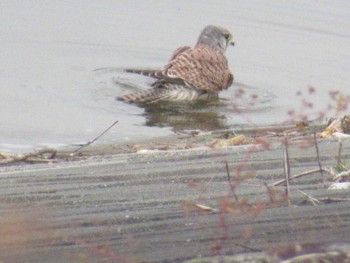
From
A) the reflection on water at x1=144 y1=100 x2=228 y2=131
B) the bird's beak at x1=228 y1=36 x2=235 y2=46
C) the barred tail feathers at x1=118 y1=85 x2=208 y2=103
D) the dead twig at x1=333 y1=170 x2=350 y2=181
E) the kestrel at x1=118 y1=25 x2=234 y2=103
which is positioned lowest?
the reflection on water at x1=144 y1=100 x2=228 y2=131

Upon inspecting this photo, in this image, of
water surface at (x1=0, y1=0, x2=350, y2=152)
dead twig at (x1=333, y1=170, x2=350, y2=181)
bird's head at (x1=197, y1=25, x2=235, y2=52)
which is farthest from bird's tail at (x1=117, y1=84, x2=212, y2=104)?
dead twig at (x1=333, y1=170, x2=350, y2=181)

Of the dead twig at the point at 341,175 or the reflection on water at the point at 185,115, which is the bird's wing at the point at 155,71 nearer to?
the reflection on water at the point at 185,115

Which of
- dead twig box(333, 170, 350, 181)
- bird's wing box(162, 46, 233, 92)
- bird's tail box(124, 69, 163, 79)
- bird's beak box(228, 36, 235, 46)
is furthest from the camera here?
bird's beak box(228, 36, 235, 46)

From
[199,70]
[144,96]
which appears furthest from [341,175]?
[199,70]

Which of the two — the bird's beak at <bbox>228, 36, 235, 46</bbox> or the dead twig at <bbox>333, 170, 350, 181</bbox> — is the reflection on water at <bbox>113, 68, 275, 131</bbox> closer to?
the bird's beak at <bbox>228, 36, 235, 46</bbox>

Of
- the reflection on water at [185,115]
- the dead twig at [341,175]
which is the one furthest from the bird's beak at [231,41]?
the dead twig at [341,175]

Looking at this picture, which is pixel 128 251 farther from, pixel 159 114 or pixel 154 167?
pixel 159 114

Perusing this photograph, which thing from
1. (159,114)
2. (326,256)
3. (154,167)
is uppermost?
(326,256)

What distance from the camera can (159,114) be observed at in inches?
372

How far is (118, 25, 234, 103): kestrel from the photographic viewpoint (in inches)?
388

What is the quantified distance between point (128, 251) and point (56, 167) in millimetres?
2142

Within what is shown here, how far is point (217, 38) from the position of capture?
10.9 meters

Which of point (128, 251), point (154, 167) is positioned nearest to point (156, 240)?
point (128, 251)

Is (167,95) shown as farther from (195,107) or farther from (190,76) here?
(190,76)
